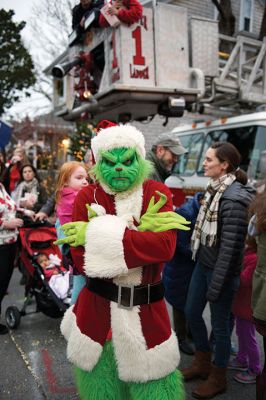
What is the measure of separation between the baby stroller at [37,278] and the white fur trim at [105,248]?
1.81 meters

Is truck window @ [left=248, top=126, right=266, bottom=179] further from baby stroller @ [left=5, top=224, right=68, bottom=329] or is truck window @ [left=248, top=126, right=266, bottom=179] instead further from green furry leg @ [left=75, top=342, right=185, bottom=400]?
green furry leg @ [left=75, top=342, right=185, bottom=400]

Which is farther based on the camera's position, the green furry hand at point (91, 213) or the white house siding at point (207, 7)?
the white house siding at point (207, 7)

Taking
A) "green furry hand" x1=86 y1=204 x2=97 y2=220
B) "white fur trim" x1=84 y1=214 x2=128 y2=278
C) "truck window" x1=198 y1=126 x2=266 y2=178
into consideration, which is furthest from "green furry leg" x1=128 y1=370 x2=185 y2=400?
"truck window" x1=198 y1=126 x2=266 y2=178

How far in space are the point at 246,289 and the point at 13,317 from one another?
2.37 metres

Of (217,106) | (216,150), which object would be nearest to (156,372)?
(216,150)

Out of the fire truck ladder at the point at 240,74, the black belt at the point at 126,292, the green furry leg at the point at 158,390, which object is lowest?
the green furry leg at the point at 158,390

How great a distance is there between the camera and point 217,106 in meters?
8.04

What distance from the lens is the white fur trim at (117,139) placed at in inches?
82.5

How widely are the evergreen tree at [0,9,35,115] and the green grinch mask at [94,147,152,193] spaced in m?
19.3

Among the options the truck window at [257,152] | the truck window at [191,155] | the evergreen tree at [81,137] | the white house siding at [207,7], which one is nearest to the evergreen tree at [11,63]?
the white house siding at [207,7]

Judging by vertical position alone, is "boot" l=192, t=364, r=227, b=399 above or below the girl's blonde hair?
below

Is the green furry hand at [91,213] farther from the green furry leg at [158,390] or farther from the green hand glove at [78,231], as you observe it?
the green furry leg at [158,390]

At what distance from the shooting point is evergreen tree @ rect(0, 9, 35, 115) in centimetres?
1980

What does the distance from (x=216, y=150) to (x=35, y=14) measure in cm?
1506
